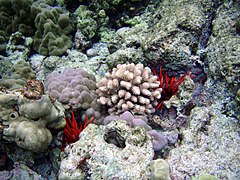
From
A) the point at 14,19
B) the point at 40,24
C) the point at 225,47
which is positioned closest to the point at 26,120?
the point at 225,47

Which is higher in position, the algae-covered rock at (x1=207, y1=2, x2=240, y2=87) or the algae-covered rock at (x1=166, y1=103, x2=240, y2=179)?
the algae-covered rock at (x1=207, y1=2, x2=240, y2=87)

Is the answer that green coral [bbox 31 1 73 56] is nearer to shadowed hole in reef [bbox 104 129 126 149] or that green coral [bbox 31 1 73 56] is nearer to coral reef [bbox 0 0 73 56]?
coral reef [bbox 0 0 73 56]

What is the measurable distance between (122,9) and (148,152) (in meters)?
3.83

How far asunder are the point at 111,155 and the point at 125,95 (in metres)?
1.07

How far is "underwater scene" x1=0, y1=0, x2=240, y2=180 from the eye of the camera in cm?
223

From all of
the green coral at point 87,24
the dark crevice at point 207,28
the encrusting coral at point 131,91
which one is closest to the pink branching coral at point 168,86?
the encrusting coral at point 131,91

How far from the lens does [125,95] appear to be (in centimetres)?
302

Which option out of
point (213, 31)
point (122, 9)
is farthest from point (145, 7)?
point (213, 31)

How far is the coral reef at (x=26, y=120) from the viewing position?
90.4 inches

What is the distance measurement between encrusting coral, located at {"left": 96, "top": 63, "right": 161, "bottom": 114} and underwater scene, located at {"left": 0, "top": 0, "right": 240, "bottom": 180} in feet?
0.05

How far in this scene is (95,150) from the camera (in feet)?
7.38

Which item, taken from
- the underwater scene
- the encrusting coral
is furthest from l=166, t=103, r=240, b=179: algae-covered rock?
the encrusting coral

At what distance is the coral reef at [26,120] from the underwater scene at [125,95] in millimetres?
12

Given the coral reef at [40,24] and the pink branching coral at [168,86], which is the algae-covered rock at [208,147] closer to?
the pink branching coral at [168,86]
